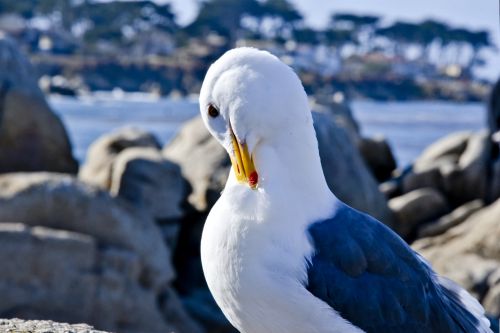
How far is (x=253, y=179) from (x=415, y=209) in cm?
753

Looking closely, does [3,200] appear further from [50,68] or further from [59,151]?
[50,68]

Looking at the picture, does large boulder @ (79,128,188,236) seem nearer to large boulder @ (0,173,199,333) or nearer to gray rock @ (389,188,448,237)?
large boulder @ (0,173,199,333)

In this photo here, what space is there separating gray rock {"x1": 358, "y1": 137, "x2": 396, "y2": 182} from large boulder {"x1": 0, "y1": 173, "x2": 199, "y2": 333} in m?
6.61

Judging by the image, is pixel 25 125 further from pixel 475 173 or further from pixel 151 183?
pixel 475 173

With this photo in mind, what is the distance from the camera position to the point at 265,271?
3.24m

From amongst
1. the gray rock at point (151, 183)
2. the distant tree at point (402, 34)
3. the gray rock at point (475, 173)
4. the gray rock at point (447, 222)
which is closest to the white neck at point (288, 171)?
the gray rock at point (151, 183)

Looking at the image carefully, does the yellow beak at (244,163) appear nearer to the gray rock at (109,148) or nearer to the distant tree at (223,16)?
the gray rock at (109,148)

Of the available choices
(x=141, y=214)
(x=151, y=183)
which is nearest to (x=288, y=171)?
(x=141, y=214)

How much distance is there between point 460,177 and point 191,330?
17.4ft

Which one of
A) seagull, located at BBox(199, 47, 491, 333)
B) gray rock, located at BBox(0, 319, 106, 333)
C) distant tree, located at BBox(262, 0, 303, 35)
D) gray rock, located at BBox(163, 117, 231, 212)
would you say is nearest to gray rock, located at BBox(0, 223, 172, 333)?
gray rock, located at BBox(163, 117, 231, 212)

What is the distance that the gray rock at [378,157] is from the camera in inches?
540

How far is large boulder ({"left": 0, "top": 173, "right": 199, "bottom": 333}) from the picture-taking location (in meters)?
6.75

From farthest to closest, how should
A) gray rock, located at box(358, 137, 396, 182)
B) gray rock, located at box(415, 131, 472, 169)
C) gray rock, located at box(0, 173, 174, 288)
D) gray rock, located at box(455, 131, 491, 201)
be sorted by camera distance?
gray rock, located at box(358, 137, 396, 182), gray rock, located at box(415, 131, 472, 169), gray rock, located at box(455, 131, 491, 201), gray rock, located at box(0, 173, 174, 288)

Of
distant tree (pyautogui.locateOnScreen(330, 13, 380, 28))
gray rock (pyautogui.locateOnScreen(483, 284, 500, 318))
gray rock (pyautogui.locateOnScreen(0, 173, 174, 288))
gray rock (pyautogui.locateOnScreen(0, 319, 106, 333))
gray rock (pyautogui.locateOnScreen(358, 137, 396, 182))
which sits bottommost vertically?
distant tree (pyautogui.locateOnScreen(330, 13, 380, 28))
